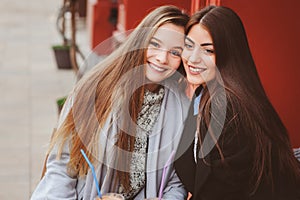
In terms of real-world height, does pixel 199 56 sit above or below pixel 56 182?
above

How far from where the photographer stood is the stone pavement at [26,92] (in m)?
5.75

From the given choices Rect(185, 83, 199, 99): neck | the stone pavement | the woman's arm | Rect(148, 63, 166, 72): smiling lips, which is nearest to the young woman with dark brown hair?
Rect(148, 63, 166, 72): smiling lips

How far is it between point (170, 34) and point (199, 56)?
181mm

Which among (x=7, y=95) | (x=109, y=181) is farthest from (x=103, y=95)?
(x=7, y=95)

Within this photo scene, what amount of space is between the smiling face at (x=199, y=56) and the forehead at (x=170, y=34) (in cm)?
4

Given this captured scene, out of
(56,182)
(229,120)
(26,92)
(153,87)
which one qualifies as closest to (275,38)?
(153,87)

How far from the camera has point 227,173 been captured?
303cm

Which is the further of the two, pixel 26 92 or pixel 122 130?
pixel 26 92

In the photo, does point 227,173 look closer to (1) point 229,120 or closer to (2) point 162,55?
(1) point 229,120

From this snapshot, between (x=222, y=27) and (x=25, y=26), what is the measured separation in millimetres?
9043

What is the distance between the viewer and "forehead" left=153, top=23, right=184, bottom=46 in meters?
3.12

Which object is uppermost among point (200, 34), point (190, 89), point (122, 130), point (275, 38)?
point (200, 34)

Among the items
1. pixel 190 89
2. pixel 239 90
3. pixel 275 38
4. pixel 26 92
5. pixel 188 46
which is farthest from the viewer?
pixel 26 92

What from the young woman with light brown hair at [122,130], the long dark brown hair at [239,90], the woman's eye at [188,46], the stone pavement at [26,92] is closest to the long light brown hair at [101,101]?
the young woman with light brown hair at [122,130]
